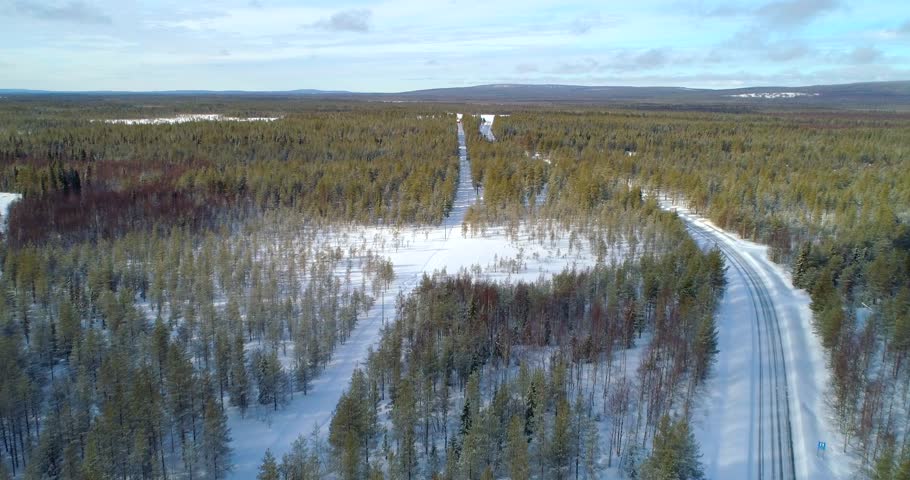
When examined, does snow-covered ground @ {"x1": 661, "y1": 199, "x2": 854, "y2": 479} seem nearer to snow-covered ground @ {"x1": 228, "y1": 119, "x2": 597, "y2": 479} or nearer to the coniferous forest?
the coniferous forest

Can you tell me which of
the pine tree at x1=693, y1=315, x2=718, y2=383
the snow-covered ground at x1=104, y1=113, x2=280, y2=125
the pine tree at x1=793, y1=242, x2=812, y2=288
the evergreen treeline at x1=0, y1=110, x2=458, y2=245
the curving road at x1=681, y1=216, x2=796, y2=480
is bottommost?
the curving road at x1=681, y1=216, x2=796, y2=480

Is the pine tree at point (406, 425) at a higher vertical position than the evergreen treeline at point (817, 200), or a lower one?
lower

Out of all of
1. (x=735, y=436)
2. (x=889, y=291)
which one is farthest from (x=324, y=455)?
(x=889, y=291)

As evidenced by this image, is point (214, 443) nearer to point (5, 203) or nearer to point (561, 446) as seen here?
point (561, 446)

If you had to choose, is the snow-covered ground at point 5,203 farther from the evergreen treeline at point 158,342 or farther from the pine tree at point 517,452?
the pine tree at point 517,452

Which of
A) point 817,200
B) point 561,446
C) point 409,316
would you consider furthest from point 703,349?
point 817,200

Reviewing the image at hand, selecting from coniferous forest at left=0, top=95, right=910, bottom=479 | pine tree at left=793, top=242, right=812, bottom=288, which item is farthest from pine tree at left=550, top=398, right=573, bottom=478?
pine tree at left=793, top=242, right=812, bottom=288

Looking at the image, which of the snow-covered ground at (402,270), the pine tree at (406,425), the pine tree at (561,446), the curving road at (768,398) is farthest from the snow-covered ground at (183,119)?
the pine tree at (561,446)
